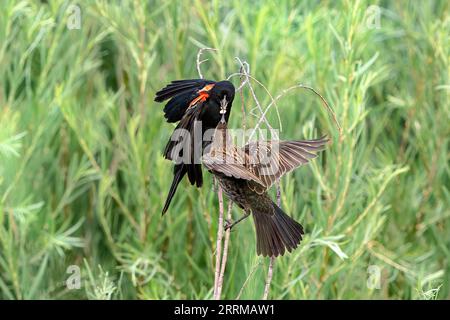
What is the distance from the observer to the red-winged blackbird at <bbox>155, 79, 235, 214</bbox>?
2.15 ft

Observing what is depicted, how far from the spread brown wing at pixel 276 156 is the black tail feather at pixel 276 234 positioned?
0.16 ft

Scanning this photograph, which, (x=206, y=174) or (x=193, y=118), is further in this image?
(x=206, y=174)

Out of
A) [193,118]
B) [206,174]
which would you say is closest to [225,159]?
[193,118]

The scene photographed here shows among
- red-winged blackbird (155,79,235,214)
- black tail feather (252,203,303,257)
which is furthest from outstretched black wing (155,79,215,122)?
black tail feather (252,203,303,257)

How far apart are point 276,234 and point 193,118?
0.49 ft

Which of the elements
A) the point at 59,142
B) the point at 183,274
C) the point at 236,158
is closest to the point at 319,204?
the point at 183,274

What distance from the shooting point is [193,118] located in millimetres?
671

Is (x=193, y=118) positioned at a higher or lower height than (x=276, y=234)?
higher

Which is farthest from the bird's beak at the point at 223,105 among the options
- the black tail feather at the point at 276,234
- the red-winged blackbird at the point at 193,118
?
the black tail feather at the point at 276,234

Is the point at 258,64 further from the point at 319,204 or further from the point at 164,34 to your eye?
the point at 319,204

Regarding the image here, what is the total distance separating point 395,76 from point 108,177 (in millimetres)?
636

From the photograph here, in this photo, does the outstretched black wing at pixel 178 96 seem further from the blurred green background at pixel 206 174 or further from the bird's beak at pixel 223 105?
the blurred green background at pixel 206 174

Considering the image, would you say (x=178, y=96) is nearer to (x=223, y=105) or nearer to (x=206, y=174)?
(x=223, y=105)

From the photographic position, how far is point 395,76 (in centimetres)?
150
